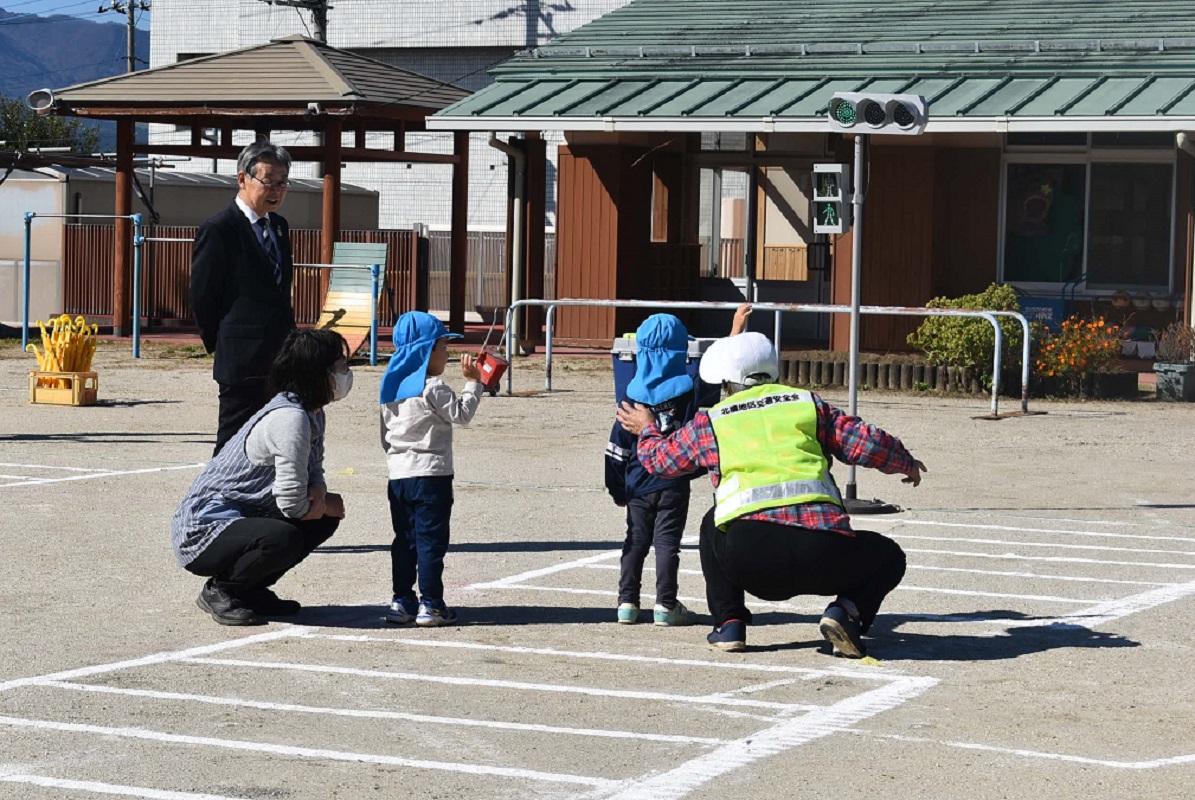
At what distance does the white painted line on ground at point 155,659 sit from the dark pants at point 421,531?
1.55 feet

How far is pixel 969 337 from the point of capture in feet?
64.5

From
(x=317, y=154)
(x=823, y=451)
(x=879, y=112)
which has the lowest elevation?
(x=823, y=451)

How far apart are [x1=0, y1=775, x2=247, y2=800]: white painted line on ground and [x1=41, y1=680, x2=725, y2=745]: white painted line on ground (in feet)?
3.30

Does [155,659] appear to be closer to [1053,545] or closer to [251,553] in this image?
[251,553]

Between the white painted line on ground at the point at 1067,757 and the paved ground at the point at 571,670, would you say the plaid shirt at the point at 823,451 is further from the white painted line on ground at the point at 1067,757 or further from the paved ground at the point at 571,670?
the white painted line on ground at the point at 1067,757

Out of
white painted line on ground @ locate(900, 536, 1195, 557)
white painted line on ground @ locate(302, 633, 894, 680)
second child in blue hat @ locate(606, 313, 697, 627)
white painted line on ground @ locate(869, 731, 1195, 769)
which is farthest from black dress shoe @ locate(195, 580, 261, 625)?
white painted line on ground @ locate(900, 536, 1195, 557)

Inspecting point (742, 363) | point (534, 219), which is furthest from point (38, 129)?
point (742, 363)

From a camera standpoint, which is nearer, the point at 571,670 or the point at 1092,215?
the point at 571,670

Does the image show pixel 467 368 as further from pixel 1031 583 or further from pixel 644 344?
pixel 1031 583

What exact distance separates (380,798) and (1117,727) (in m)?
2.49

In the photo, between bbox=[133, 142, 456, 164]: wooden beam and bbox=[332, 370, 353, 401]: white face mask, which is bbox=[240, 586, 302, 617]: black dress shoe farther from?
bbox=[133, 142, 456, 164]: wooden beam

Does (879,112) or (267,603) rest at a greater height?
(879,112)

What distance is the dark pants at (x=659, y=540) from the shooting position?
8203 millimetres

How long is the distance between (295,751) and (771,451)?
230cm
